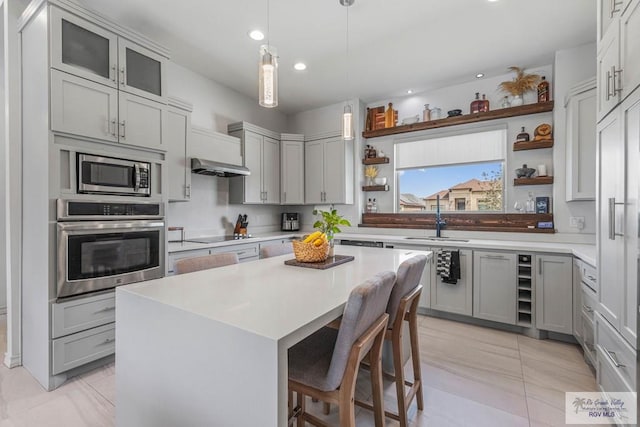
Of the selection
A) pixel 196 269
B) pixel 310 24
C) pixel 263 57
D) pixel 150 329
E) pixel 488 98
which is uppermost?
pixel 310 24

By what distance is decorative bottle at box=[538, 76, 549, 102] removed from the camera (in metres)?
3.40

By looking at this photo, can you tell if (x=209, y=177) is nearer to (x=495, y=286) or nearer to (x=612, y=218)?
(x=495, y=286)

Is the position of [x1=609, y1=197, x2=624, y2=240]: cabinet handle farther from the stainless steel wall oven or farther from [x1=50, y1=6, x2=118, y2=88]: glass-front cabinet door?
[x1=50, y1=6, x2=118, y2=88]: glass-front cabinet door

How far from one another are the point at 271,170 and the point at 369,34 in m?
2.29

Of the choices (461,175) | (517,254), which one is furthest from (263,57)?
(461,175)

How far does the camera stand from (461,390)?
6.83ft

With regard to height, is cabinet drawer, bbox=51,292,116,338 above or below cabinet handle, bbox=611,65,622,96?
below

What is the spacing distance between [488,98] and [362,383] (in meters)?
3.61

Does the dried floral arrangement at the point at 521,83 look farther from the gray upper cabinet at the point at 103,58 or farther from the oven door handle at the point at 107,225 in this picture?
the oven door handle at the point at 107,225

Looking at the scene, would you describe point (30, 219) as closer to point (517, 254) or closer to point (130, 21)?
point (130, 21)

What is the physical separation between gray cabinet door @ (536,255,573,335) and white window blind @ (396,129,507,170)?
1.48 m

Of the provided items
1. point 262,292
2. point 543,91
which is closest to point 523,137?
point 543,91

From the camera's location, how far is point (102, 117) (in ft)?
7.47

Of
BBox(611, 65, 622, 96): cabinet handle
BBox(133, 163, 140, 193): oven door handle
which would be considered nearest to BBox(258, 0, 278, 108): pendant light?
BBox(133, 163, 140, 193): oven door handle
